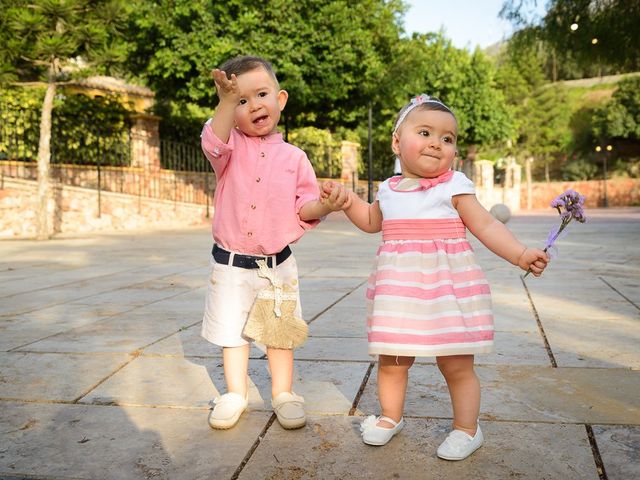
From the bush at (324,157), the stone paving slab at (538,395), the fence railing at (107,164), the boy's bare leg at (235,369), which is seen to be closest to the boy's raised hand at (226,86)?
the boy's bare leg at (235,369)

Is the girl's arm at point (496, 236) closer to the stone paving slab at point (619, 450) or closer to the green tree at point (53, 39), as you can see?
the stone paving slab at point (619, 450)

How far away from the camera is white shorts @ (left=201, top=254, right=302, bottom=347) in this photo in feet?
8.12

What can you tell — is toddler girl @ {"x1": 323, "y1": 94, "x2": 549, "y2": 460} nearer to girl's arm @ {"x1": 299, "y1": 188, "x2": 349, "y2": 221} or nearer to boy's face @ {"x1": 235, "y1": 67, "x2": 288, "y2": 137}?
girl's arm @ {"x1": 299, "y1": 188, "x2": 349, "y2": 221}

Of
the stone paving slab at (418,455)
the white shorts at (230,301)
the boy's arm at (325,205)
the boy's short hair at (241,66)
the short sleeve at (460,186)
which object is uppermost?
the boy's short hair at (241,66)

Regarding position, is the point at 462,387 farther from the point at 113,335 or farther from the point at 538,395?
the point at 113,335

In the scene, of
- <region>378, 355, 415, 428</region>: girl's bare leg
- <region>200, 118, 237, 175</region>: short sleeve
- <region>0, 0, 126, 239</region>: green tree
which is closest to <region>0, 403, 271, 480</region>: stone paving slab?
<region>378, 355, 415, 428</region>: girl's bare leg

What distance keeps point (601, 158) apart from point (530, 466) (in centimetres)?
5667

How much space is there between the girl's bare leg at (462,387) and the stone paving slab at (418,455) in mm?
112

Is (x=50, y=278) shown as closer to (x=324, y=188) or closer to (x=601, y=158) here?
(x=324, y=188)

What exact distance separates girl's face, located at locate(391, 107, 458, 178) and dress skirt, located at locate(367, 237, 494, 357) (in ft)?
0.84

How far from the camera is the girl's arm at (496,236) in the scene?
2061 mm

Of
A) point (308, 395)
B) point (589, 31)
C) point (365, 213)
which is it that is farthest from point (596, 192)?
point (365, 213)

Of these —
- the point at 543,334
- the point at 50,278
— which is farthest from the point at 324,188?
the point at 50,278

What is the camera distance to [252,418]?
2.46 m
